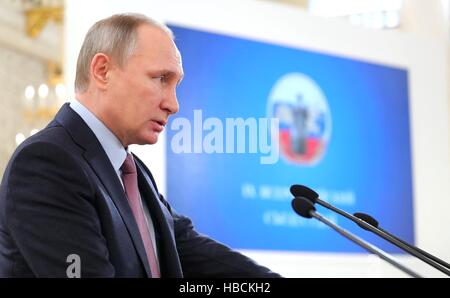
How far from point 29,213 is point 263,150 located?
0.59 metres

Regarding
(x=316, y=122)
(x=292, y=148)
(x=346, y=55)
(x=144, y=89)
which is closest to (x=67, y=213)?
(x=144, y=89)

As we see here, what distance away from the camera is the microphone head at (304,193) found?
6.24 ft

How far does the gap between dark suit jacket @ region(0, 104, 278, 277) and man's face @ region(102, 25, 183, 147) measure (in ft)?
0.37

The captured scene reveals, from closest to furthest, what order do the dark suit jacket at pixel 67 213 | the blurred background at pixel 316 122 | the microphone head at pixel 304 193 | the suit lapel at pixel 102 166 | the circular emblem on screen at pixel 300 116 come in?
the dark suit jacket at pixel 67 213 < the suit lapel at pixel 102 166 < the microphone head at pixel 304 193 < the blurred background at pixel 316 122 < the circular emblem on screen at pixel 300 116

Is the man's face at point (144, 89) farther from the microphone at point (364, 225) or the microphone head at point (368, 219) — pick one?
the microphone head at point (368, 219)

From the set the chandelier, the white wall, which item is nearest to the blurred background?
the white wall

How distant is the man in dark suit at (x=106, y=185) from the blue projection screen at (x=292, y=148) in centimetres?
294

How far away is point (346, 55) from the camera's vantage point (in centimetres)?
654

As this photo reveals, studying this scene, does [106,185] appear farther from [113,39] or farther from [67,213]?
[113,39]

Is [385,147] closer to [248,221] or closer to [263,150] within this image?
[248,221]

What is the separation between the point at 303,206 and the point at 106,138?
1.76ft

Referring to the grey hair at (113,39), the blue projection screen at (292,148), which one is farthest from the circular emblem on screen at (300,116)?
the grey hair at (113,39)

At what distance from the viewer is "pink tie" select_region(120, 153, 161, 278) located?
6.15 ft
